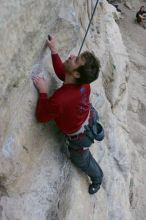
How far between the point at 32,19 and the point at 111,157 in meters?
2.23

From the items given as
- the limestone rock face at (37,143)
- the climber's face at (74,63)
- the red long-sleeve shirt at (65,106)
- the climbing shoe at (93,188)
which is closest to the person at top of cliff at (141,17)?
the limestone rock face at (37,143)

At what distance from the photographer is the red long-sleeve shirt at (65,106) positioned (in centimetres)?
353

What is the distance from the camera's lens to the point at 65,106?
11.6ft

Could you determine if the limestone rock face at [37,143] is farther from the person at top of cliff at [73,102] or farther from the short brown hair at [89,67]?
the short brown hair at [89,67]

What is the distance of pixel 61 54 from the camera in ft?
13.7

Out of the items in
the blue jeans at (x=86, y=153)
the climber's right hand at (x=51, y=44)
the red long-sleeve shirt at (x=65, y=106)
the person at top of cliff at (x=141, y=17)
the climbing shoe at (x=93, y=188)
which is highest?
the climber's right hand at (x=51, y=44)

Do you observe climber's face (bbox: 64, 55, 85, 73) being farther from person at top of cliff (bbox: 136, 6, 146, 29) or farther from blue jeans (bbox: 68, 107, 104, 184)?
person at top of cliff (bbox: 136, 6, 146, 29)

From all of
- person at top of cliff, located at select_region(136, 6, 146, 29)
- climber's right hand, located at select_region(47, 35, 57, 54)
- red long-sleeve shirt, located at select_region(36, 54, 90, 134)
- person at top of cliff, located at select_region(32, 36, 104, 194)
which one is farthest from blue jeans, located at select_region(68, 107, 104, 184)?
person at top of cliff, located at select_region(136, 6, 146, 29)

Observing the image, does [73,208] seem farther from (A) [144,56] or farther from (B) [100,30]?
(A) [144,56]

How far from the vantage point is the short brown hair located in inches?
136

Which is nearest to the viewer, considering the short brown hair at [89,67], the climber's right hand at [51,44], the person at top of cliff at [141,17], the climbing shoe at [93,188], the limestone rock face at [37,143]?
the limestone rock face at [37,143]

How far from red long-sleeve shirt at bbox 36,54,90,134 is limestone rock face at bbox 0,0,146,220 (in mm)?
99

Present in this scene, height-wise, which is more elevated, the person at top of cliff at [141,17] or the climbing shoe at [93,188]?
the climbing shoe at [93,188]

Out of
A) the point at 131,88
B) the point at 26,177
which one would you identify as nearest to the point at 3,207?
the point at 26,177
